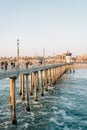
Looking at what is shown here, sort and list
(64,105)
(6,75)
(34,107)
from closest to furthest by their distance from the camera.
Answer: (6,75) → (34,107) → (64,105)

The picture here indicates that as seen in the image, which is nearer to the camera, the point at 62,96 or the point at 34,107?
the point at 34,107

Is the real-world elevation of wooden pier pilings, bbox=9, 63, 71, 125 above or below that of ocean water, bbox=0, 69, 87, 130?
above

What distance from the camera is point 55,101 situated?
122 feet

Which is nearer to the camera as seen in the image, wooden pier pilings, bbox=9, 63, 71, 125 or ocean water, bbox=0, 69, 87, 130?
wooden pier pilings, bbox=9, 63, 71, 125

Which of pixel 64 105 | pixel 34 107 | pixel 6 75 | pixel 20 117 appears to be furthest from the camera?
pixel 64 105

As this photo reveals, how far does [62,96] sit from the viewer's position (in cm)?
4197

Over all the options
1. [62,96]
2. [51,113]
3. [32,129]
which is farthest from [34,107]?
[62,96]

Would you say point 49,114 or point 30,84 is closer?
point 49,114

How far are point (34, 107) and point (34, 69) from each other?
5.50m

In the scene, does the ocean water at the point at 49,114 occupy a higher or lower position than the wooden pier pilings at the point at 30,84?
lower

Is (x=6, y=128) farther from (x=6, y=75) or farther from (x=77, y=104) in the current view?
(x=77, y=104)

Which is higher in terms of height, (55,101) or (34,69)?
(34,69)

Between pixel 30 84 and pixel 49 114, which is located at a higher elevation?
pixel 30 84

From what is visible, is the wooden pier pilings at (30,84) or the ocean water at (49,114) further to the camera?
the ocean water at (49,114)
